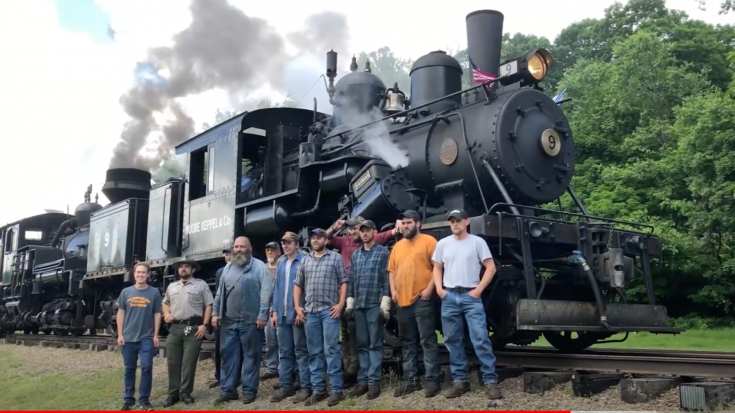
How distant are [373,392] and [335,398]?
34 cm

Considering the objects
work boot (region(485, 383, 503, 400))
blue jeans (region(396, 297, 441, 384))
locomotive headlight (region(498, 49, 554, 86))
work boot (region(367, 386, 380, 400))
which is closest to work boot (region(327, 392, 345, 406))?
work boot (region(367, 386, 380, 400))

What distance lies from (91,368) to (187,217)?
297 cm

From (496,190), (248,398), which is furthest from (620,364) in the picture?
(248,398)

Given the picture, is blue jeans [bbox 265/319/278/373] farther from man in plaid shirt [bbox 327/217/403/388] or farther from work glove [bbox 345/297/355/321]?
work glove [bbox 345/297/355/321]

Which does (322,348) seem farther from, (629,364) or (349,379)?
(629,364)

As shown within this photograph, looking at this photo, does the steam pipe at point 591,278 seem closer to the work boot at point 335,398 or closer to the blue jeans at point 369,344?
the blue jeans at point 369,344

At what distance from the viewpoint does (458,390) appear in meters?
5.61

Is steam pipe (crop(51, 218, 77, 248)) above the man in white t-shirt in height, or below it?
above

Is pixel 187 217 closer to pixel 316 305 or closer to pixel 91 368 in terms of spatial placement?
pixel 91 368

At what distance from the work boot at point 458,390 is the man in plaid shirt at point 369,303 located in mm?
740

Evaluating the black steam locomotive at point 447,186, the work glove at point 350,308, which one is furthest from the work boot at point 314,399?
the black steam locomotive at point 447,186

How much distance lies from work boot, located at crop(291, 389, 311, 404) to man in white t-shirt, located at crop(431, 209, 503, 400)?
1462 mm

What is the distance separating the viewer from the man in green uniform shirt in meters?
6.75

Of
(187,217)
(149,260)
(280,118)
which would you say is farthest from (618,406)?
(149,260)
